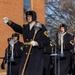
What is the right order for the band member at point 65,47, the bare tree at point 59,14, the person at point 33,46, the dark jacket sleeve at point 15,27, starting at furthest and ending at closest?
the bare tree at point 59,14, the band member at point 65,47, the dark jacket sleeve at point 15,27, the person at point 33,46

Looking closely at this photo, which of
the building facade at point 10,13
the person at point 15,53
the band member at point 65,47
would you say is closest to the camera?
the band member at point 65,47

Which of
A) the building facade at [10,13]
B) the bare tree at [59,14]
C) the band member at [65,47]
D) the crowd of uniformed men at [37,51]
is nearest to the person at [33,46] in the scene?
the crowd of uniformed men at [37,51]

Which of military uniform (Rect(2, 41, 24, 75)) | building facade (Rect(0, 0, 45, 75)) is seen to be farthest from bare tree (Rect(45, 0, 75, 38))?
military uniform (Rect(2, 41, 24, 75))

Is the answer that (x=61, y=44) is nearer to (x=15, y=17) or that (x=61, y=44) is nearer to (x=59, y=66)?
(x=59, y=66)

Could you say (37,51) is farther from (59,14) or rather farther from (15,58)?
(59,14)

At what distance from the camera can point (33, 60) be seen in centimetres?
791

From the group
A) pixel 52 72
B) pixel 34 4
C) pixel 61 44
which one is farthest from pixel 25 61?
pixel 34 4

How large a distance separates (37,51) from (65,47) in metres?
3.53

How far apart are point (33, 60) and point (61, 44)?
10.7 ft

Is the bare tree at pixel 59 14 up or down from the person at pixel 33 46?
up

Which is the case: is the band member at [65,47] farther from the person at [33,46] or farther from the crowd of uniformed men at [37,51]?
the person at [33,46]

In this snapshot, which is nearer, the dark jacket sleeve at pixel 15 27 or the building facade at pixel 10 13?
the dark jacket sleeve at pixel 15 27

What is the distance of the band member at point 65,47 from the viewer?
1135cm

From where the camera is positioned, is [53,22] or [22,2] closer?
[22,2]
